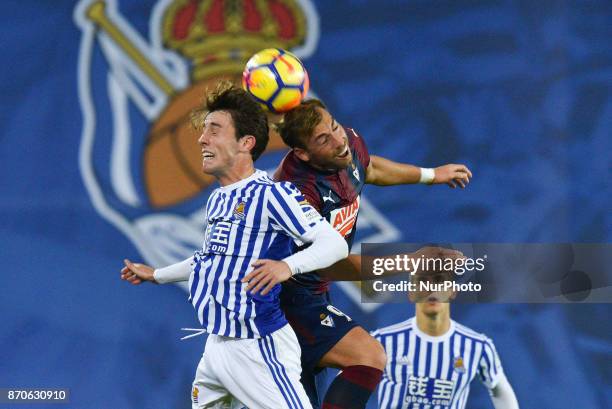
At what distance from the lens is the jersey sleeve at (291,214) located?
11.4ft

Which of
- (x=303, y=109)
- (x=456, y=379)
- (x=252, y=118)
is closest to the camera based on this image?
(x=252, y=118)

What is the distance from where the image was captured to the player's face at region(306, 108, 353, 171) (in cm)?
405

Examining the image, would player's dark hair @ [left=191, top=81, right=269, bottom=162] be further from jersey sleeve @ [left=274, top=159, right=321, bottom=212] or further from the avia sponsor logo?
the avia sponsor logo

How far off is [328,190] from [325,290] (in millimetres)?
476

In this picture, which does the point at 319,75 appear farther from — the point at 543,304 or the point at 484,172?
the point at 543,304

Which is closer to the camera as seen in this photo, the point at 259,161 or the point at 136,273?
the point at 136,273

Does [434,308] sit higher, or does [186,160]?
[186,160]

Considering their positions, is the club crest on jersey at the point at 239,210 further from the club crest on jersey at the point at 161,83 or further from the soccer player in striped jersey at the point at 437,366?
the club crest on jersey at the point at 161,83

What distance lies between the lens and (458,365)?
18.6ft

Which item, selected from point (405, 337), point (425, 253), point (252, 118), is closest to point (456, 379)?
point (405, 337)

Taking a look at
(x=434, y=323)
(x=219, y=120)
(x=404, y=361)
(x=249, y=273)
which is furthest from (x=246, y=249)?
(x=434, y=323)

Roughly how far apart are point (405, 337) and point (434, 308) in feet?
0.89

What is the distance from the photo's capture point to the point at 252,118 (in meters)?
3.76

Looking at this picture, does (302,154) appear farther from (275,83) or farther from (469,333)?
(469,333)
